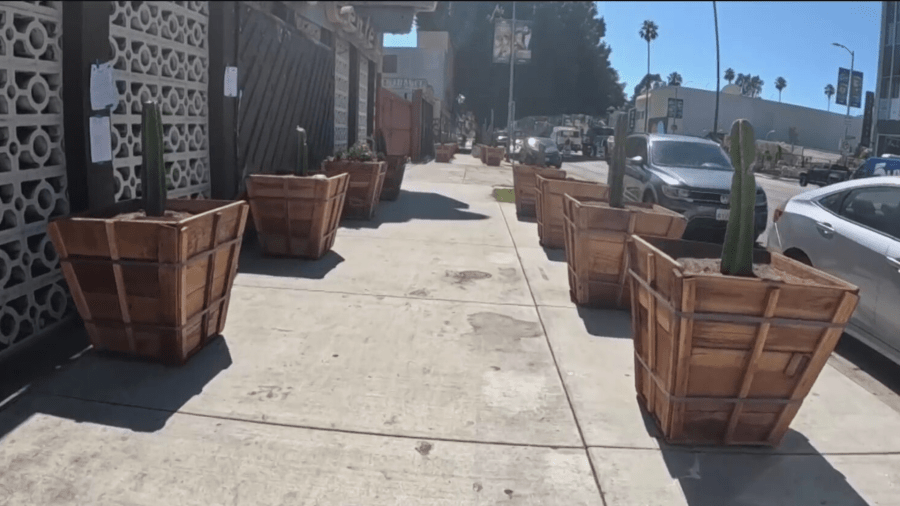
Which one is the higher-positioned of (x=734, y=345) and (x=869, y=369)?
(x=734, y=345)

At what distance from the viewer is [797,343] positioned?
354cm

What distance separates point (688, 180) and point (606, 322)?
531cm

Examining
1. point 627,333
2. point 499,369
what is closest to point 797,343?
point 499,369

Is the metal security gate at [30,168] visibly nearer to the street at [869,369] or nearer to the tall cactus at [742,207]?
the tall cactus at [742,207]

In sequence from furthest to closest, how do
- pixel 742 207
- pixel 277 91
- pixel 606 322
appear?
pixel 277 91 < pixel 606 322 < pixel 742 207

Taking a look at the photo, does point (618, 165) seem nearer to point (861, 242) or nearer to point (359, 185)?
point (861, 242)

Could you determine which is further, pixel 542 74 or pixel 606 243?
pixel 542 74

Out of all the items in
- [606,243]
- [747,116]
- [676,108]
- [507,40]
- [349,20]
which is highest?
[507,40]

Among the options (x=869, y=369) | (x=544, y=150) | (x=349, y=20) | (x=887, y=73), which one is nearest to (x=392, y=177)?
(x=349, y=20)

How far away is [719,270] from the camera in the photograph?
400 centimetres

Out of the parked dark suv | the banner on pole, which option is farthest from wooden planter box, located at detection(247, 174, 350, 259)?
the banner on pole

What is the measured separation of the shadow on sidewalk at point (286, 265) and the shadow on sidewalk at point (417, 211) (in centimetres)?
224

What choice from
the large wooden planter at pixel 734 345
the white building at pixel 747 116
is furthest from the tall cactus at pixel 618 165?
the white building at pixel 747 116

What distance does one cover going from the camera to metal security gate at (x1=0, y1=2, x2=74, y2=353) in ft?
14.4
